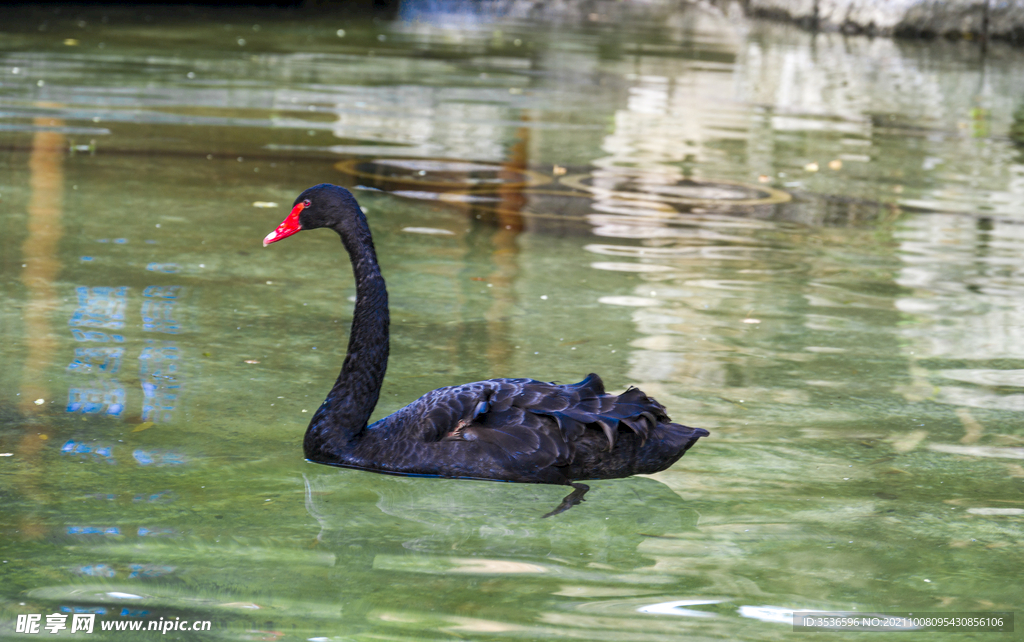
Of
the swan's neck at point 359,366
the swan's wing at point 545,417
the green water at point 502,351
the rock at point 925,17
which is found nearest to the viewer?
the green water at point 502,351

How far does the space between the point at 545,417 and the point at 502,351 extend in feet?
5.11

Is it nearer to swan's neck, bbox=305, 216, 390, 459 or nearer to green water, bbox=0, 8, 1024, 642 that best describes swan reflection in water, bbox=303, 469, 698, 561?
green water, bbox=0, 8, 1024, 642

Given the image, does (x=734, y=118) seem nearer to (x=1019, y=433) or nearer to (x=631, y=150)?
(x=631, y=150)

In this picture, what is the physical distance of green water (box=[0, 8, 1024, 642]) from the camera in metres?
3.76

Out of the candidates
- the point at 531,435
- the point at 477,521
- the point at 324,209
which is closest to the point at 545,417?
the point at 531,435

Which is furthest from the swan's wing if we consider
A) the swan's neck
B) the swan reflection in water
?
the swan's neck

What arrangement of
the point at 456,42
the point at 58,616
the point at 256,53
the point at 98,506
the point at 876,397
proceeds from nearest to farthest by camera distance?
the point at 58,616, the point at 98,506, the point at 876,397, the point at 256,53, the point at 456,42

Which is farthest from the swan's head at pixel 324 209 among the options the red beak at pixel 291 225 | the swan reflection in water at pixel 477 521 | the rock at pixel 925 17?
the rock at pixel 925 17

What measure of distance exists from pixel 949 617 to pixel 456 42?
17.6 meters

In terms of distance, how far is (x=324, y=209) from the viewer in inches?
185

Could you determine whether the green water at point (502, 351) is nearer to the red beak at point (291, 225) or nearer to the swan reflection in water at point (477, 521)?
the swan reflection in water at point (477, 521)

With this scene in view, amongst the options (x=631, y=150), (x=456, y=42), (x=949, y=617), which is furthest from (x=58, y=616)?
(x=456, y=42)

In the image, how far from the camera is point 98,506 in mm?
4160

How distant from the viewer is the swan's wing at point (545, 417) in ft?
14.1
